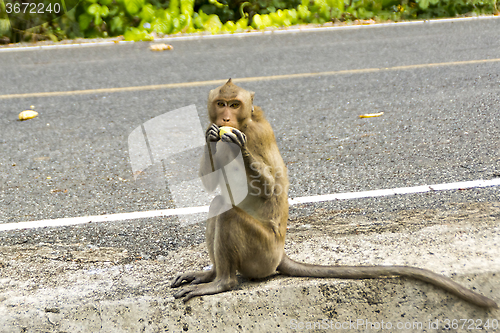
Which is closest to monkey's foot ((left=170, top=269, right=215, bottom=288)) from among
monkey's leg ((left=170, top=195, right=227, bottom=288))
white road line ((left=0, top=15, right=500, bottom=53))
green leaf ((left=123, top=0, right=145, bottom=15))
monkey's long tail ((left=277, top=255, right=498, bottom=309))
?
monkey's leg ((left=170, top=195, right=227, bottom=288))

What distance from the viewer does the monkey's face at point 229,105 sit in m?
2.47

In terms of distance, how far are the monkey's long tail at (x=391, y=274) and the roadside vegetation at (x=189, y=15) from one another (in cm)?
851

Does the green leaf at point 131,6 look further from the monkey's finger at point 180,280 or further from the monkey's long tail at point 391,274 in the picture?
the monkey's long tail at point 391,274

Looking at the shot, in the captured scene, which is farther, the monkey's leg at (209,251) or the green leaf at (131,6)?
the green leaf at (131,6)

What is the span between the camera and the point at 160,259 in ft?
10.8

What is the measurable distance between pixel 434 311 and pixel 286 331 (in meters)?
0.79

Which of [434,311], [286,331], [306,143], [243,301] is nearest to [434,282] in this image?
[434,311]

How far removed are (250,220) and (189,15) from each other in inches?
352

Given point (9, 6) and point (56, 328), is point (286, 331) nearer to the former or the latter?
point (56, 328)

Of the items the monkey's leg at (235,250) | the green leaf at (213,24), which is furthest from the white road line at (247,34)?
the monkey's leg at (235,250)

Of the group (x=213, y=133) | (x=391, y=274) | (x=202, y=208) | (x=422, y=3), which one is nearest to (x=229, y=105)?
(x=213, y=133)

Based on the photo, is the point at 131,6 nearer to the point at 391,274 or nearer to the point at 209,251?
the point at 209,251

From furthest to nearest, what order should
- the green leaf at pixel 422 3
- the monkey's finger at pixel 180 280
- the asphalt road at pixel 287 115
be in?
1. the green leaf at pixel 422 3
2. the asphalt road at pixel 287 115
3. the monkey's finger at pixel 180 280

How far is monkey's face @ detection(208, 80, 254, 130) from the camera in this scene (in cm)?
→ 247
